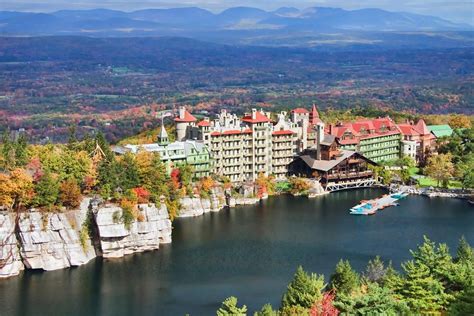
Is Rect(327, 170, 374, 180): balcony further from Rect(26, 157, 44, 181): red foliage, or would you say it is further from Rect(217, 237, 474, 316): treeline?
Rect(217, 237, 474, 316): treeline

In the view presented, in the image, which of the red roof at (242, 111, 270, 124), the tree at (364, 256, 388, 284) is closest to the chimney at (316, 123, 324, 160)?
the red roof at (242, 111, 270, 124)

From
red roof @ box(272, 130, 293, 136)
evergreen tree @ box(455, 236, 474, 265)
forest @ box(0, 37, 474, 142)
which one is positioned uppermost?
red roof @ box(272, 130, 293, 136)

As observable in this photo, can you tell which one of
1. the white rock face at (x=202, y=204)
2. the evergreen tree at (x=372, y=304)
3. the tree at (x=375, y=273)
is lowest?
the white rock face at (x=202, y=204)

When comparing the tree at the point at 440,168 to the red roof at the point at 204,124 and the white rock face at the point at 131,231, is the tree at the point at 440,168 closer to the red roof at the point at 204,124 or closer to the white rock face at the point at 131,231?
the red roof at the point at 204,124

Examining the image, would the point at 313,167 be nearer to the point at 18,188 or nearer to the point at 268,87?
the point at 18,188

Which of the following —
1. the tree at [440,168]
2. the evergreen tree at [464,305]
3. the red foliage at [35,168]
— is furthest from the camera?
the tree at [440,168]

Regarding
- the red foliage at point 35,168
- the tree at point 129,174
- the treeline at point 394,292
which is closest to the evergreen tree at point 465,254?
the treeline at point 394,292
